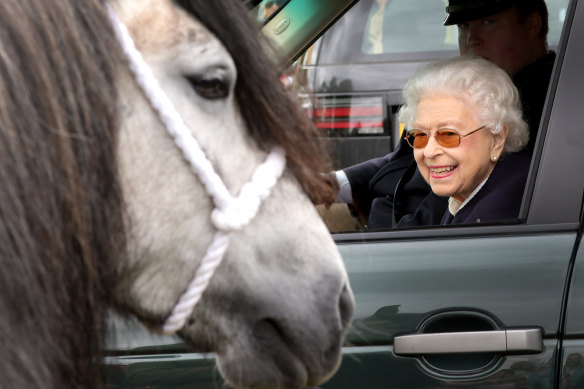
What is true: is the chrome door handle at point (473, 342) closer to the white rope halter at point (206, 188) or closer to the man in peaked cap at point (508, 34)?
the white rope halter at point (206, 188)

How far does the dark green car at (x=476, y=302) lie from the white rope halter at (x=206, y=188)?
0.49 metres

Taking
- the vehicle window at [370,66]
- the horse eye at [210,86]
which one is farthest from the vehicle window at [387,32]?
the horse eye at [210,86]

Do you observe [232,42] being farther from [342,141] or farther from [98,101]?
[342,141]

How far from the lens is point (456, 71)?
7.31 feet

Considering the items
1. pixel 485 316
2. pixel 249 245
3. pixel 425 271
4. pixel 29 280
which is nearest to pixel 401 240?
pixel 425 271

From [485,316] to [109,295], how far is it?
2.87 ft

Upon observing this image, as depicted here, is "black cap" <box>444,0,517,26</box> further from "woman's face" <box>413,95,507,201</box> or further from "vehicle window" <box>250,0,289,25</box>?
"vehicle window" <box>250,0,289,25</box>

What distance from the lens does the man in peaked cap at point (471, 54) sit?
2312mm

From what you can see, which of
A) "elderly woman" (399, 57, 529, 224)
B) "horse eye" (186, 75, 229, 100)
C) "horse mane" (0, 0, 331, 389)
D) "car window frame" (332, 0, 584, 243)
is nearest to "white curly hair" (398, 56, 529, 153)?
"elderly woman" (399, 57, 529, 224)

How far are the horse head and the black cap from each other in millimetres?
1346

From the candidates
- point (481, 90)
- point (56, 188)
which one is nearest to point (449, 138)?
point (481, 90)

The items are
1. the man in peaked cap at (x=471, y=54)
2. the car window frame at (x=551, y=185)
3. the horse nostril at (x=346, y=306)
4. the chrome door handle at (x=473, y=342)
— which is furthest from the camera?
the man in peaked cap at (x=471, y=54)

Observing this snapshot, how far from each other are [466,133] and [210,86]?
1067mm

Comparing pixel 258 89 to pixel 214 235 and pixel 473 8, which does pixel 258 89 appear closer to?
pixel 214 235
